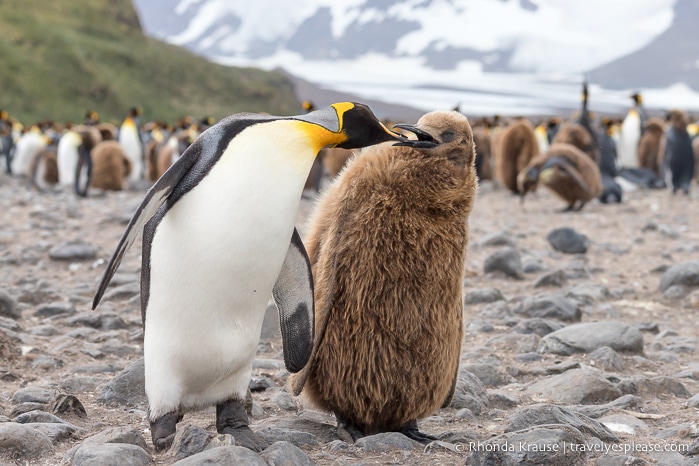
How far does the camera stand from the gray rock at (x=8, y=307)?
16.4ft

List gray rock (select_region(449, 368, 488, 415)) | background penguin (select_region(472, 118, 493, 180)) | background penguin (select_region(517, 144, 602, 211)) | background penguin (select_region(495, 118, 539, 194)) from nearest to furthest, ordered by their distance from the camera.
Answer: gray rock (select_region(449, 368, 488, 415)) < background penguin (select_region(517, 144, 602, 211)) < background penguin (select_region(495, 118, 539, 194)) < background penguin (select_region(472, 118, 493, 180))

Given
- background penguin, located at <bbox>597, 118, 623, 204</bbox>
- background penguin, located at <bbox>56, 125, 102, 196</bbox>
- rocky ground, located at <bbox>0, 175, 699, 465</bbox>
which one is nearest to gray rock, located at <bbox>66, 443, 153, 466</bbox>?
rocky ground, located at <bbox>0, 175, 699, 465</bbox>

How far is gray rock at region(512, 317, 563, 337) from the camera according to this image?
489cm

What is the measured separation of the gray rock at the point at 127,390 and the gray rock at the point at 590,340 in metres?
2.10

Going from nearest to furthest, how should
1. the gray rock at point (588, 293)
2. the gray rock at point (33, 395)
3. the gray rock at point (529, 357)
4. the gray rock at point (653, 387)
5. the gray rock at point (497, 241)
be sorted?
the gray rock at point (33, 395) < the gray rock at point (653, 387) < the gray rock at point (529, 357) < the gray rock at point (588, 293) < the gray rock at point (497, 241)

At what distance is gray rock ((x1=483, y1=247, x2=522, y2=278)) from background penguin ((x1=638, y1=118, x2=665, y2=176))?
12069 mm

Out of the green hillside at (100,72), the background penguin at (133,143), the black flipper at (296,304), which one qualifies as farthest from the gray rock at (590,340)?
the green hillside at (100,72)

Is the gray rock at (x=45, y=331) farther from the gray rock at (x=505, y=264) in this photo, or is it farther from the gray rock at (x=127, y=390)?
the gray rock at (x=505, y=264)

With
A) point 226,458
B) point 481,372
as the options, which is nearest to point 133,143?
point 481,372

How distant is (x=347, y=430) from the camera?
130 inches

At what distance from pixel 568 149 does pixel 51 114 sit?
3221 centimetres

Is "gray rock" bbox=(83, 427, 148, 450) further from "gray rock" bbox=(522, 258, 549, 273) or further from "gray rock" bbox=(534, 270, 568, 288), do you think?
"gray rock" bbox=(522, 258, 549, 273)

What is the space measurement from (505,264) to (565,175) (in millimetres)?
5187

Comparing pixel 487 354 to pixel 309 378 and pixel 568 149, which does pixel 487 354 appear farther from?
pixel 568 149
